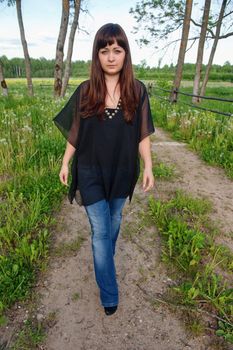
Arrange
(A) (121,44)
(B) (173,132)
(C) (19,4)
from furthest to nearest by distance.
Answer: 1. (C) (19,4)
2. (B) (173,132)
3. (A) (121,44)

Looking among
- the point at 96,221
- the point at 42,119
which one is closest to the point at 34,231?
the point at 96,221

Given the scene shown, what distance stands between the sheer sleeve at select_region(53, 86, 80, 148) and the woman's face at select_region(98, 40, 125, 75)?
1.01ft

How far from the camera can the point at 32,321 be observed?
2.45 metres

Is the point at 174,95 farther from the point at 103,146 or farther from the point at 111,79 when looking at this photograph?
the point at 103,146

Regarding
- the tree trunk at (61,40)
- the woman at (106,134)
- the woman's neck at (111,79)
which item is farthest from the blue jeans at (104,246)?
the tree trunk at (61,40)

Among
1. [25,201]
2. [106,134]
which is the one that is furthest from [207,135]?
[106,134]

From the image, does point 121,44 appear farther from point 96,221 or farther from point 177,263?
point 177,263

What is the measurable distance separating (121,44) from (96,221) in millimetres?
1355

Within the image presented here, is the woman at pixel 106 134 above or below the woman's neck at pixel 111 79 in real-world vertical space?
below

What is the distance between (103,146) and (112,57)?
0.66 m

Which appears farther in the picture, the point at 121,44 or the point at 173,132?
the point at 173,132

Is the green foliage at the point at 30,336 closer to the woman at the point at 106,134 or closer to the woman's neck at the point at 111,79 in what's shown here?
the woman at the point at 106,134

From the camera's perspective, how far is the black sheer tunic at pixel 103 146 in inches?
86.7

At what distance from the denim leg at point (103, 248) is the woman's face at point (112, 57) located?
1022 mm
